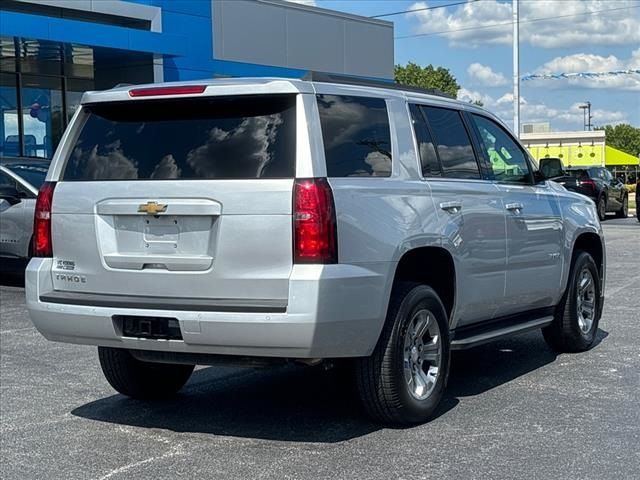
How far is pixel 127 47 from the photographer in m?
20.8

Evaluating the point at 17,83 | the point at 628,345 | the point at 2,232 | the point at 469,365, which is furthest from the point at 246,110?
the point at 17,83

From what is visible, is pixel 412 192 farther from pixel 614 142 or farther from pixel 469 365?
pixel 614 142

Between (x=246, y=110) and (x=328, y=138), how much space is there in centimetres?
49

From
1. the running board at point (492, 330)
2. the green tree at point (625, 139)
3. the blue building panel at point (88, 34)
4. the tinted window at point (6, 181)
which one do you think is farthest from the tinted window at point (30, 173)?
the green tree at point (625, 139)

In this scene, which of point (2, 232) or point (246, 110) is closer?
point (246, 110)

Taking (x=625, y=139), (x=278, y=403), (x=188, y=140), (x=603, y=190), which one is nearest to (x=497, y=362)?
(x=278, y=403)

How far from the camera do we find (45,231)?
19.1 ft

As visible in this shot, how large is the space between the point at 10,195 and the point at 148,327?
7.64 meters

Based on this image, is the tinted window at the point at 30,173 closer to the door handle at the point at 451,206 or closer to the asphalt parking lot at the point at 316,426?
the asphalt parking lot at the point at 316,426

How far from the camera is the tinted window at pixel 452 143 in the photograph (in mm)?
6398

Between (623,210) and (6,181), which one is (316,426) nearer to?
(6,181)

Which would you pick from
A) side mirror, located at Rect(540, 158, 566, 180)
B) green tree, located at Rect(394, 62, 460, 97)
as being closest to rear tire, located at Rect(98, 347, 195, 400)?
side mirror, located at Rect(540, 158, 566, 180)

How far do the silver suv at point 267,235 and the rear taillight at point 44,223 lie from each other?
0.04 feet

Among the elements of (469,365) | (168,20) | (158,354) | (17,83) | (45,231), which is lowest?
(469,365)
